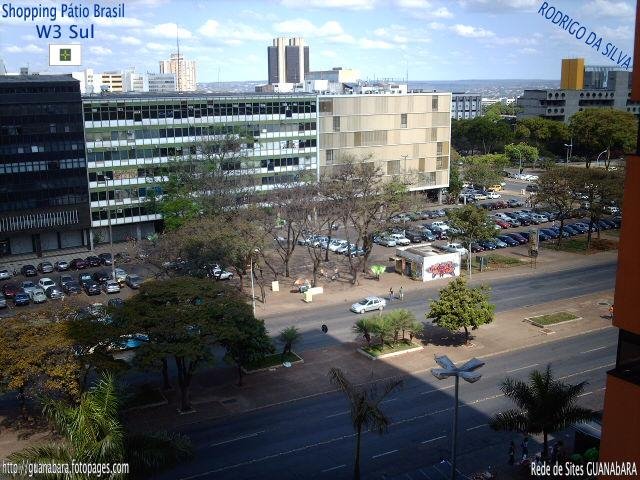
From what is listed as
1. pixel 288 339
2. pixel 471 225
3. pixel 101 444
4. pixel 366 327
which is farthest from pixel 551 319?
pixel 101 444

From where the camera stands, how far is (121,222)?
66.7 metres

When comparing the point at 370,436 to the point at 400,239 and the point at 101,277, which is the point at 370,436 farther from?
the point at 400,239

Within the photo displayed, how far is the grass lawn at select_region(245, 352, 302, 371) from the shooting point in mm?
36294

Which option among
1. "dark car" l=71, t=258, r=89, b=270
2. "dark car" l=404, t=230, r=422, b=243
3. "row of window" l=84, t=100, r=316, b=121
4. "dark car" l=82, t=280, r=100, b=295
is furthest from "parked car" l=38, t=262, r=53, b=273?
"dark car" l=404, t=230, r=422, b=243

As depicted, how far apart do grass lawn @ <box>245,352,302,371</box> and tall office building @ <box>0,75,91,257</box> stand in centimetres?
3451

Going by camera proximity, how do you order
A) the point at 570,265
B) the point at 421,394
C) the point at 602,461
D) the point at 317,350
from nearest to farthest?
the point at 602,461 < the point at 421,394 < the point at 317,350 < the point at 570,265

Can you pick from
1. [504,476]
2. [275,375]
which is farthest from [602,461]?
[275,375]

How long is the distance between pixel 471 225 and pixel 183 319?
31003 mm

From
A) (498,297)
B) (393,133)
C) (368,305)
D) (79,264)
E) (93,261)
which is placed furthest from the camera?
(393,133)

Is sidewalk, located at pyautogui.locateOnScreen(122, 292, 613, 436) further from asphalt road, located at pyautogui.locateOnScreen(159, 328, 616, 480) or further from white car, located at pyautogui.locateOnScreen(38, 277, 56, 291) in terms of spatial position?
white car, located at pyautogui.locateOnScreen(38, 277, 56, 291)

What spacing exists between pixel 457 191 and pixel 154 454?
75167mm

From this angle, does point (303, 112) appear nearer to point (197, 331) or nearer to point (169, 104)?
point (169, 104)

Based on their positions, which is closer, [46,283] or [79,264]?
[46,283]

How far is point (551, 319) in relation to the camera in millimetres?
43344
